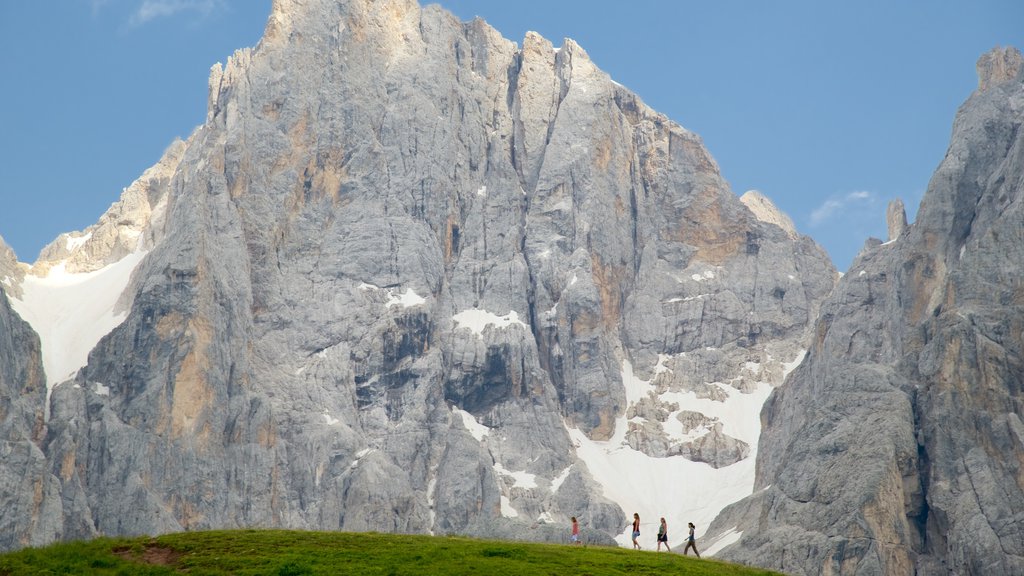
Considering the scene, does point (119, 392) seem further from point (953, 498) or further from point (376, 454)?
point (953, 498)

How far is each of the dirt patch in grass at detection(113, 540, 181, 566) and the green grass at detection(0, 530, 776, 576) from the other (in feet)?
0.12

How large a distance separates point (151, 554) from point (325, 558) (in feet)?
22.4

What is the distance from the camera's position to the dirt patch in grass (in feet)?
194

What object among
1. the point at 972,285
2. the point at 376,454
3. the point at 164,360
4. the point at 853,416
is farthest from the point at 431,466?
the point at 972,285

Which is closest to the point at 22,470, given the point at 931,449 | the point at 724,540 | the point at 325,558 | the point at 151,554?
the point at 724,540

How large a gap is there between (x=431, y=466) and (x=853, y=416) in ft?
195

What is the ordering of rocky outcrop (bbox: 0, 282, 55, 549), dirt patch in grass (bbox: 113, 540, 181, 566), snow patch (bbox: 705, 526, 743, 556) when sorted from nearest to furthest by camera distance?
dirt patch in grass (bbox: 113, 540, 181, 566)
rocky outcrop (bbox: 0, 282, 55, 549)
snow patch (bbox: 705, 526, 743, 556)

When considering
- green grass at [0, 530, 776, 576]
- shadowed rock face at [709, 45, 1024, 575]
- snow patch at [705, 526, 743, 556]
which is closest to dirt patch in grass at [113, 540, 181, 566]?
green grass at [0, 530, 776, 576]

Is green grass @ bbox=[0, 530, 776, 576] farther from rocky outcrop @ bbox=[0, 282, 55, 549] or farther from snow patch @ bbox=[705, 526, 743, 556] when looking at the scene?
snow patch @ bbox=[705, 526, 743, 556]

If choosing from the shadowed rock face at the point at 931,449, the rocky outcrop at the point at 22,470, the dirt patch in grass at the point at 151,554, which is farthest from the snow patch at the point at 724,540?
the dirt patch in grass at the point at 151,554

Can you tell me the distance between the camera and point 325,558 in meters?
59.3

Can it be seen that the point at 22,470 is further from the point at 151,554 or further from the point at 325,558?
the point at 325,558

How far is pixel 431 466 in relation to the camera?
199m

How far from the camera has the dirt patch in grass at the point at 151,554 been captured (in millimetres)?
59188
